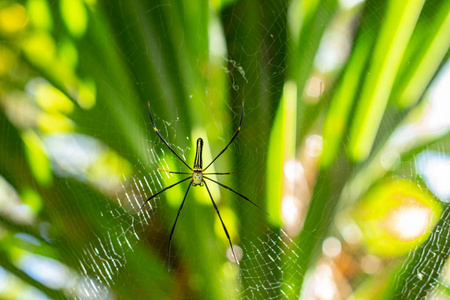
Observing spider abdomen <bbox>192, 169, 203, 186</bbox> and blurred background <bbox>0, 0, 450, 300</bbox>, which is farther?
spider abdomen <bbox>192, 169, 203, 186</bbox>

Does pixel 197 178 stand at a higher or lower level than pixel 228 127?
lower

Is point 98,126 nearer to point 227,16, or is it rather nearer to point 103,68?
point 103,68

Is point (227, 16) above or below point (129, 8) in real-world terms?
below

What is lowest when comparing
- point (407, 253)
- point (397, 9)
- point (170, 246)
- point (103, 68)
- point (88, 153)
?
point (407, 253)

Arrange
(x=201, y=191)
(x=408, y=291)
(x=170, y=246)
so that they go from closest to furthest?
(x=408, y=291) → (x=170, y=246) → (x=201, y=191)

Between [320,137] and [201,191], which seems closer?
[320,137]

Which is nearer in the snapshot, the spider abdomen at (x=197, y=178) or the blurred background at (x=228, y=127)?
the blurred background at (x=228, y=127)

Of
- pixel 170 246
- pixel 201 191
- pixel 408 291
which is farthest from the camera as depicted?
pixel 201 191

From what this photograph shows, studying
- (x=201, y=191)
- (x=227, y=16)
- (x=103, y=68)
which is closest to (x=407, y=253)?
(x=201, y=191)
